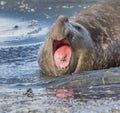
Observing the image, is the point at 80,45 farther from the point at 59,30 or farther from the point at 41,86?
the point at 41,86

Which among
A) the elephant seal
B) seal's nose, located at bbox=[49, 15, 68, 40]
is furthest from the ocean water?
seal's nose, located at bbox=[49, 15, 68, 40]

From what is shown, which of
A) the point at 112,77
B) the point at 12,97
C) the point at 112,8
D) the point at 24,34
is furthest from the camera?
the point at 24,34

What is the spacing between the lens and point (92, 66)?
871cm

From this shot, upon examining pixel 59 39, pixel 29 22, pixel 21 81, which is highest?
pixel 59 39

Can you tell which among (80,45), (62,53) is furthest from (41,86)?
(80,45)

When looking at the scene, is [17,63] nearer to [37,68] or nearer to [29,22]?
[37,68]

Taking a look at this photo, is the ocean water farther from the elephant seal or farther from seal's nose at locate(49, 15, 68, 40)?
seal's nose at locate(49, 15, 68, 40)

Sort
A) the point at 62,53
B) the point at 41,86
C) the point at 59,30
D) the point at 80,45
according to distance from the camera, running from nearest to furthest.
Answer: the point at 41,86 → the point at 59,30 → the point at 62,53 → the point at 80,45

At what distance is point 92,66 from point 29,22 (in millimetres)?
5761

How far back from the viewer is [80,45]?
8.48 metres

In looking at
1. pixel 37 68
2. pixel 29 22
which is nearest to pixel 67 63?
pixel 37 68

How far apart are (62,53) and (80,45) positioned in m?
0.31

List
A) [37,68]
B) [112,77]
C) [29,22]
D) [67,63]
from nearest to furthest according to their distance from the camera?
1. [112,77]
2. [67,63]
3. [37,68]
4. [29,22]

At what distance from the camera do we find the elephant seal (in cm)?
823
